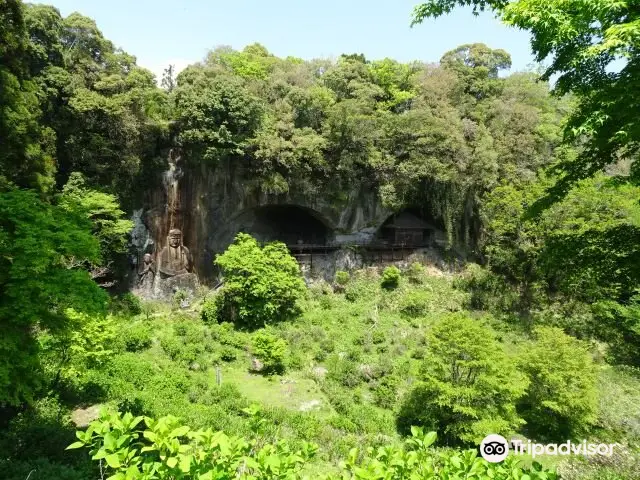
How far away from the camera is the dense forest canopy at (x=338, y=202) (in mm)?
7866

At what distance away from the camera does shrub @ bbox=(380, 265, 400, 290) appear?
2423 cm

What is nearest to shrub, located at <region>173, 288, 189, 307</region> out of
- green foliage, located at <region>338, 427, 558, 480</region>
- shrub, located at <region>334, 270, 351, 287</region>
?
shrub, located at <region>334, 270, 351, 287</region>

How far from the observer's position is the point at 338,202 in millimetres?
25031

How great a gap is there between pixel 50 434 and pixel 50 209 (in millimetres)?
5388

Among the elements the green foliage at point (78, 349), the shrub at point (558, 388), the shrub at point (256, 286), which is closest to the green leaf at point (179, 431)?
the green foliage at point (78, 349)

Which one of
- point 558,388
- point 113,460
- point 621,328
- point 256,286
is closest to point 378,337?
A: point 256,286

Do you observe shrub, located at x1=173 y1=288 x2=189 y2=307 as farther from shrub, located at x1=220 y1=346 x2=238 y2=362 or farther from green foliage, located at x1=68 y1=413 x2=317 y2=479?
green foliage, located at x1=68 y1=413 x2=317 y2=479

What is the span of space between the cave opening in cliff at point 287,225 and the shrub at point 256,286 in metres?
3.79

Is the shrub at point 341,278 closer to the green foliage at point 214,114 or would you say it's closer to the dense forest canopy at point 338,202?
the dense forest canopy at point 338,202

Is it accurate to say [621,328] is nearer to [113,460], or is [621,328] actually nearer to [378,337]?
[378,337]

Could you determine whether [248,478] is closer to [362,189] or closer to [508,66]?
[362,189]

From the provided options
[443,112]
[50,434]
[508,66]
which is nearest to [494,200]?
[443,112]

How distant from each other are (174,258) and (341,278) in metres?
9.56

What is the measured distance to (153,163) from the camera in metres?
22.2
